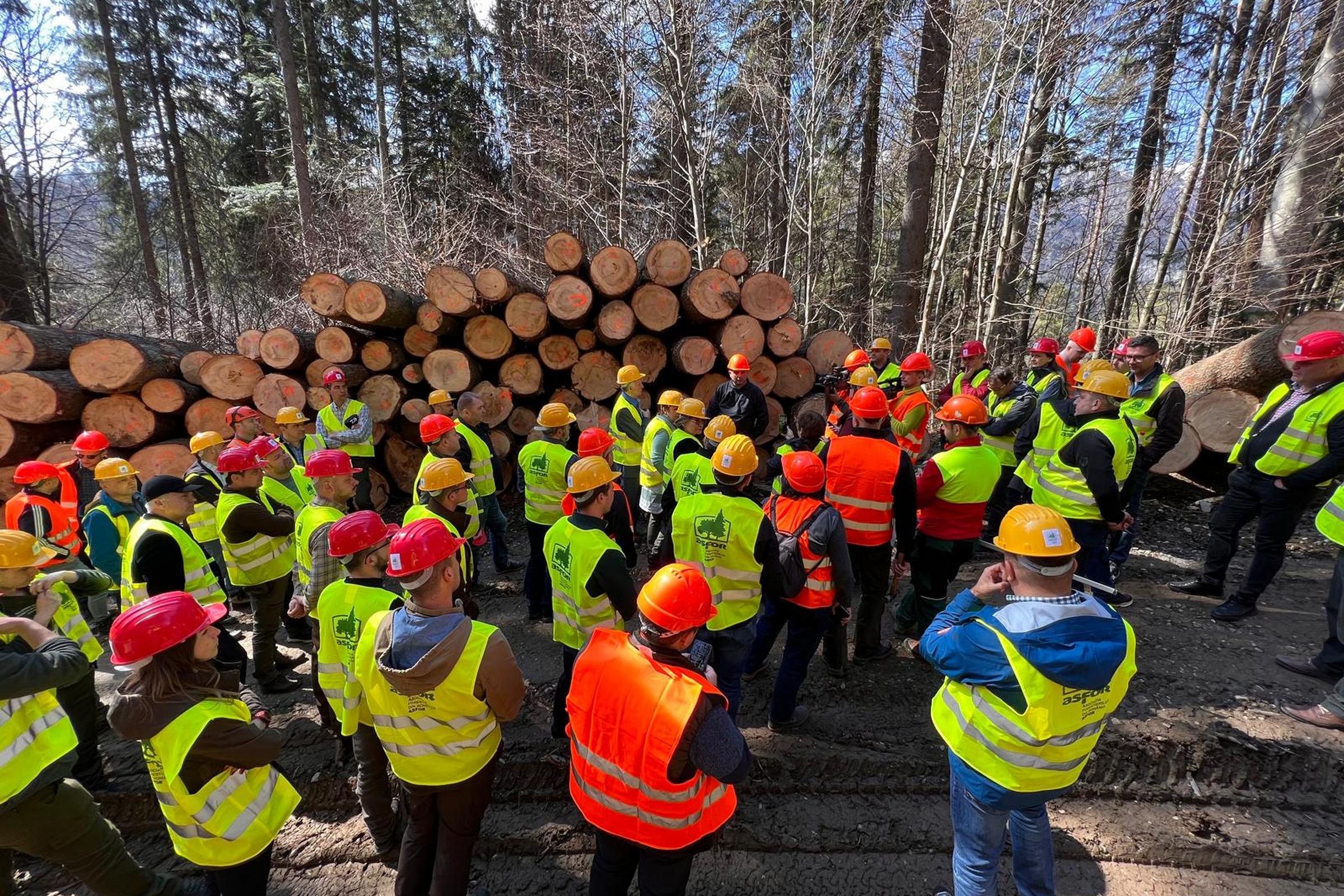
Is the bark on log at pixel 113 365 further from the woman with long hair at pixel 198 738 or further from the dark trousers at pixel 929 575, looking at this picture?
the dark trousers at pixel 929 575

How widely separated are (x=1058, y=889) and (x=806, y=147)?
9.71m

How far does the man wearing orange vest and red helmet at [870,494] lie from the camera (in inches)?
140

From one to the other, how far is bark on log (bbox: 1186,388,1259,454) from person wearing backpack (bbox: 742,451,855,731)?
5879 millimetres

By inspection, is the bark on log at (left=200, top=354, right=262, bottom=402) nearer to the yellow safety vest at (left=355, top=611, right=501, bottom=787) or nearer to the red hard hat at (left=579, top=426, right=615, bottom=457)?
the red hard hat at (left=579, top=426, right=615, bottom=457)

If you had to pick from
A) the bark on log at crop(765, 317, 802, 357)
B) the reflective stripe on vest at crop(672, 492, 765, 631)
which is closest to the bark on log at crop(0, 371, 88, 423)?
the reflective stripe on vest at crop(672, 492, 765, 631)

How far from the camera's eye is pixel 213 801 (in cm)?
191

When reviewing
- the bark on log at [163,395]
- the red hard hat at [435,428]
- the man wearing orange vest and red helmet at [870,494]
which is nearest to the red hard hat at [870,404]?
the man wearing orange vest and red helmet at [870,494]

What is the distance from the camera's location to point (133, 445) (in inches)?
242

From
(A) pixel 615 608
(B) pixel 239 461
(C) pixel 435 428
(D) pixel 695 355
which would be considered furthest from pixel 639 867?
(D) pixel 695 355

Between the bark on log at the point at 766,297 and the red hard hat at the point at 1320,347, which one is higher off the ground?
the bark on log at the point at 766,297

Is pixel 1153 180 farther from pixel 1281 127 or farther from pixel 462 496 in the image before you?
pixel 462 496

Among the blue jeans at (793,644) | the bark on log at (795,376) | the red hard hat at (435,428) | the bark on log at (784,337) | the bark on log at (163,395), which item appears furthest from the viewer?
the bark on log at (795,376)

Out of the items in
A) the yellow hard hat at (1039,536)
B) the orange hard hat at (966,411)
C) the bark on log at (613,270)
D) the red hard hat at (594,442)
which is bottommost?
the red hard hat at (594,442)

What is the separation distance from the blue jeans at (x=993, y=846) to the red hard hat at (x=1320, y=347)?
3.83 metres
